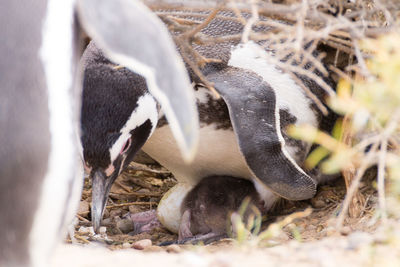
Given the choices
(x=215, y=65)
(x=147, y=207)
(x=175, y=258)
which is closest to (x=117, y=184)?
(x=147, y=207)

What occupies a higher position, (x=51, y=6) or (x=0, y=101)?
(x=51, y=6)

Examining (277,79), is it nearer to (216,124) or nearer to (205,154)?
(216,124)

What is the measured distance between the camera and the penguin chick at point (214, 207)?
8.31 ft

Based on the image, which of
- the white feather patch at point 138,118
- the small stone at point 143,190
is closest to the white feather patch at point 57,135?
the white feather patch at point 138,118

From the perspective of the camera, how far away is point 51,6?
1527mm

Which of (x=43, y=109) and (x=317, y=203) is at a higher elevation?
(x=43, y=109)

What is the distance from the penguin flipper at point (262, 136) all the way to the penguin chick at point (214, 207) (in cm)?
27

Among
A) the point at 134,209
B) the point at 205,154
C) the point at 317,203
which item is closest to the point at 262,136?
the point at 205,154

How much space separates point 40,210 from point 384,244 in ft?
2.48

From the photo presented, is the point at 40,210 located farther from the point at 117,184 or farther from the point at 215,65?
the point at 117,184

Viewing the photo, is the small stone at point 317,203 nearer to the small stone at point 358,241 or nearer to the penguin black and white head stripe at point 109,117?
the penguin black and white head stripe at point 109,117

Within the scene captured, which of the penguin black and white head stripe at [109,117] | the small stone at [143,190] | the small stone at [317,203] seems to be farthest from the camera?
the small stone at [143,190]

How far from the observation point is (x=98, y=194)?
2172 millimetres

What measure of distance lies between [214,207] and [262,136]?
1.51 feet
